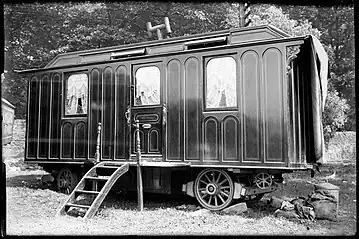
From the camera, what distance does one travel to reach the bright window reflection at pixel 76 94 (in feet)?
26.7

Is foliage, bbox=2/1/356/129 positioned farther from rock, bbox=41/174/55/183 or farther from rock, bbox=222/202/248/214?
rock, bbox=222/202/248/214

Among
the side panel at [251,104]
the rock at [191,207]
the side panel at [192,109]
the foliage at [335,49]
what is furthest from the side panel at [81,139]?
the foliage at [335,49]

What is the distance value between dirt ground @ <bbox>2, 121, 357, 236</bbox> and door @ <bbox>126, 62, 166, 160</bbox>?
1.12 metres

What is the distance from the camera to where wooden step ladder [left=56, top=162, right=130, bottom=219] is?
244 inches

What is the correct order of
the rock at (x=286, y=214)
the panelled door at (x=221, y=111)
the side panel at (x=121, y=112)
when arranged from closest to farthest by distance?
the rock at (x=286, y=214) → the panelled door at (x=221, y=111) → the side panel at (x=121, y=112)

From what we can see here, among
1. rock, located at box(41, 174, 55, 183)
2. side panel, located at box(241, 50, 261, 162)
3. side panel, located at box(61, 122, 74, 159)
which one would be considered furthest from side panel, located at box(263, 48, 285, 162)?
rock, located at box(41, 174, 55, 183)

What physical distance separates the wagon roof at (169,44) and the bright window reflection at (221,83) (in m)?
0.41

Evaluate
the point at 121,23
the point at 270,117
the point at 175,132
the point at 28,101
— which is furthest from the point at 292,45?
the point at 28,101

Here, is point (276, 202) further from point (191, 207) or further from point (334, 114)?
point (334, 114)

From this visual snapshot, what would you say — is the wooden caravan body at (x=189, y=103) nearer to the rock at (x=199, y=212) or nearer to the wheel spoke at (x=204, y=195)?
the wheel spoke at (x=204, y=195)

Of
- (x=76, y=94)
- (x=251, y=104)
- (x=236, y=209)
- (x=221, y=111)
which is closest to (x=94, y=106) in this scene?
(x=76, y=94)

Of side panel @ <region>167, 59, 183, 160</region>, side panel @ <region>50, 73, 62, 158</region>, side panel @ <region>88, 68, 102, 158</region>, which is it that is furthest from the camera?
side panel @ <region>50, 73, 62, 158</region>

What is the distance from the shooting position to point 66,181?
8.69 metres

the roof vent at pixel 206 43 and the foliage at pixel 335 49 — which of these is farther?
the roof vent at pixel 206 43
